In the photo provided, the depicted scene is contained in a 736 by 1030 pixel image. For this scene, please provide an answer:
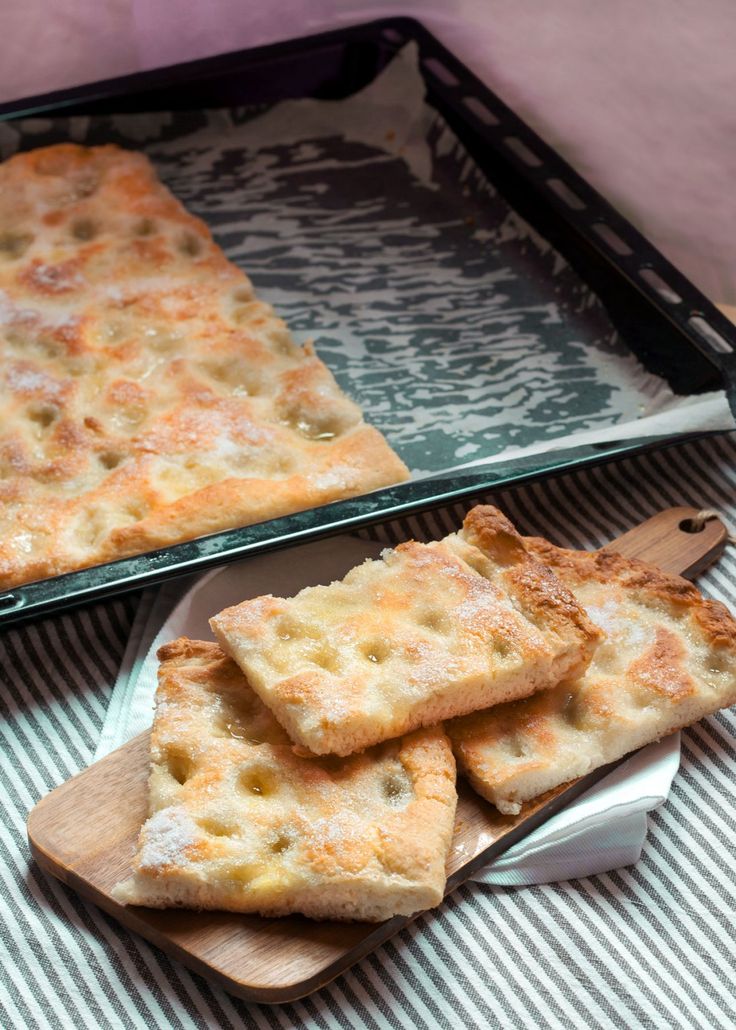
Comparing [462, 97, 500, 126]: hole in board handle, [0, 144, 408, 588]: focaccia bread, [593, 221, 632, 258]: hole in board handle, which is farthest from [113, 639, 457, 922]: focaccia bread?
[462, 97, 500, 126]: hole in board handle

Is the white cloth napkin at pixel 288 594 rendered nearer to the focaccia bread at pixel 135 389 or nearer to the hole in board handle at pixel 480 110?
the focaccia bread at pixel 135 389

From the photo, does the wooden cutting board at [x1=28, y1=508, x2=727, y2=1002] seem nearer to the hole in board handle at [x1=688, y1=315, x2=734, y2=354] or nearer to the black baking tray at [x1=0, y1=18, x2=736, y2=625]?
the black baking tray at [x1=0, y1=18, x2=736, y2=625]

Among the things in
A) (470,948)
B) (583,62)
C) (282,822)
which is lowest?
(470,948)

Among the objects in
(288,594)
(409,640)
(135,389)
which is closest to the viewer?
(409,640)

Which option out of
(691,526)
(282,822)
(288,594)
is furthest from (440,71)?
(282,822)

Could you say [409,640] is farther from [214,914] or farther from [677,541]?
[677,541]

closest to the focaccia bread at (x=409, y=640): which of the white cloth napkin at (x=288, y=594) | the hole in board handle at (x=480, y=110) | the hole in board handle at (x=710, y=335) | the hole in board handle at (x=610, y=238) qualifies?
the white cloth napkin at (x=288, y=594)
